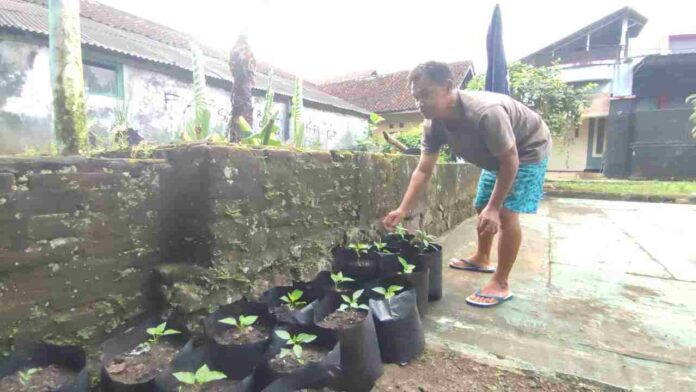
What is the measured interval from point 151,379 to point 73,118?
184 cm

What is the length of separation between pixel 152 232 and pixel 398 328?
96 cm

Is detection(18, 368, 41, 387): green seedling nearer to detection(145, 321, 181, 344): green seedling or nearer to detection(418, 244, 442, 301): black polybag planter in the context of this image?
detection(145, 321, 181, 344): green seedling

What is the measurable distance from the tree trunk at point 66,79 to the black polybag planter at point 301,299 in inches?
59.4

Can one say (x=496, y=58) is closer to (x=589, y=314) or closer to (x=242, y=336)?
(x=589, y=314)

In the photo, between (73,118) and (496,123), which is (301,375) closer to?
(496,123)

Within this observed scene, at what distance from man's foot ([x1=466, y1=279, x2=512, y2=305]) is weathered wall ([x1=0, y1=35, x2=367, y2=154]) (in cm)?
338

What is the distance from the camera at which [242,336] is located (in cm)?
122

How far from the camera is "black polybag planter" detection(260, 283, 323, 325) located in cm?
132

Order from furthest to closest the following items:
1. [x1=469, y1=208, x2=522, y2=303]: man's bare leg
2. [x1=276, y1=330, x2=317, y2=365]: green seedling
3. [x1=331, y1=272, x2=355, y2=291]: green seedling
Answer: [x1=469, y1=208, x2=522, y2=303]: man's bare leg < [x1=331, y1=272, x2=355, y2=291]: green seedling < [x1=276, y1=330, x2=317, y2=365]: green seedling

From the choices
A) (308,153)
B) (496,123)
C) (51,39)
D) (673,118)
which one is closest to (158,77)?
(51,39)

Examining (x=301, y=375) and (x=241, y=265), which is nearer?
(x=301, y=375)

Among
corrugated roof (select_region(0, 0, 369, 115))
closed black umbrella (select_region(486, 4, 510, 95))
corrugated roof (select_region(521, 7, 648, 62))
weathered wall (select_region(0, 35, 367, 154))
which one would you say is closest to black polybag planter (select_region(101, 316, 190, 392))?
closed black umbrella (select_region(486, 4, 510, 95))

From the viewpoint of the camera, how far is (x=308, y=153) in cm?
183

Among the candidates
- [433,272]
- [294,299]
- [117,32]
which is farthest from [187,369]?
[117,32]
